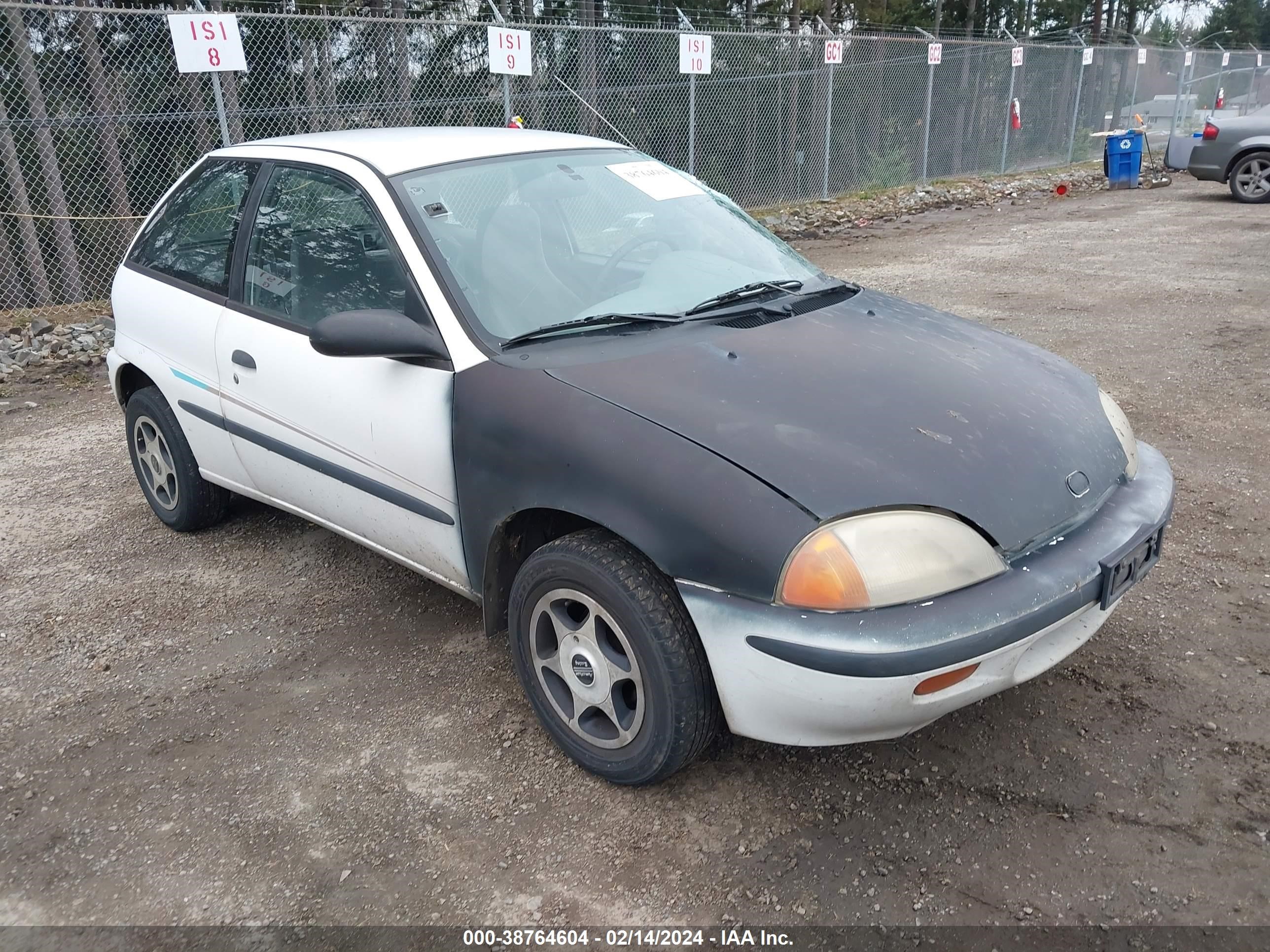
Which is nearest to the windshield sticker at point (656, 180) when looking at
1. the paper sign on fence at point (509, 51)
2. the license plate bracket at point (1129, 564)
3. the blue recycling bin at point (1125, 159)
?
the license plate bracket at point (1129, 564)

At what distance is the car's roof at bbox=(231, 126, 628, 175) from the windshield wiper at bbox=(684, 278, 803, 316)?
3.10 feet

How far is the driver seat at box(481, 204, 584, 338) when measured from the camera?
291 cm

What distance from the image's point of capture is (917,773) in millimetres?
2670

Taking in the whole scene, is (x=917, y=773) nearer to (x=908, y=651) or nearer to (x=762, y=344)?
(x=908, y=651)

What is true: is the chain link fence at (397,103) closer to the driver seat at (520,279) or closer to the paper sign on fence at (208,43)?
the paper sign on fence at (208,43)

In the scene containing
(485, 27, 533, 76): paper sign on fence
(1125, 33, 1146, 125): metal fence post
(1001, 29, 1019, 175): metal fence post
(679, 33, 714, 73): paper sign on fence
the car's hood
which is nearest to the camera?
the car's hood

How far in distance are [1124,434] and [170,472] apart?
3805 mm

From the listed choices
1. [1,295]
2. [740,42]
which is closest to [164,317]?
[1,295]

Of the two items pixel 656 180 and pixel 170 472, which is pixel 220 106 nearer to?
pixel 170 472

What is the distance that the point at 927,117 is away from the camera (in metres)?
16.6

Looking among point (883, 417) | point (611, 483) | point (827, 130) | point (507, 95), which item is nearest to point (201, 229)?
point (611, 483)

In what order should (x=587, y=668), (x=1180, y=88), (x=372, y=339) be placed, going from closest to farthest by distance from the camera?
(x=587, y=668), (x=372, y=339), (x=1180, y=88)

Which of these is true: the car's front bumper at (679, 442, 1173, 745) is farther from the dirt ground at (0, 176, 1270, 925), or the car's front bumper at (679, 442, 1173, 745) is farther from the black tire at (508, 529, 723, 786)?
the dirt ground at (0, 176, 1270, 925)

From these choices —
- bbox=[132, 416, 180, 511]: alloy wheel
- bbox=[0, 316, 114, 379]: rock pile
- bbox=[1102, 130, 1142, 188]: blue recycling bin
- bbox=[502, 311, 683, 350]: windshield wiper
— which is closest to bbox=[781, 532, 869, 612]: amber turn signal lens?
bbox=[502, 311, 683, 350]: windshield wiper
